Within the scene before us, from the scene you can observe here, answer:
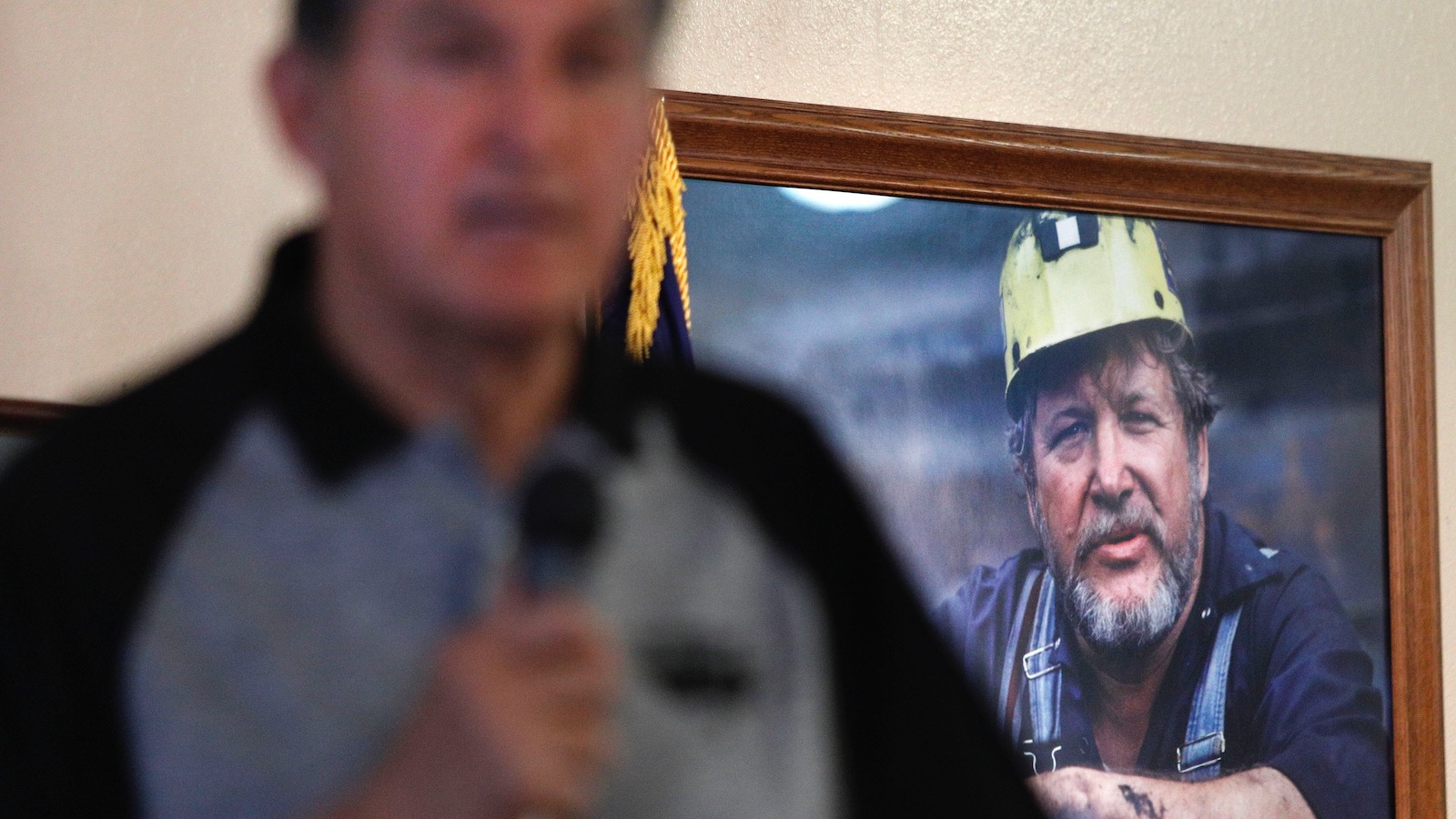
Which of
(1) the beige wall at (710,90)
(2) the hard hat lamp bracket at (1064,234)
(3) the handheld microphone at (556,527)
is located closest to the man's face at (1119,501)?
(2) the hard hat lamp bracket at (1064,234)

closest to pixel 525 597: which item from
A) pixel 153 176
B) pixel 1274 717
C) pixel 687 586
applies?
pixel 687 586

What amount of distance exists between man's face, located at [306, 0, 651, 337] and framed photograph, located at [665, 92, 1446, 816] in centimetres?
127

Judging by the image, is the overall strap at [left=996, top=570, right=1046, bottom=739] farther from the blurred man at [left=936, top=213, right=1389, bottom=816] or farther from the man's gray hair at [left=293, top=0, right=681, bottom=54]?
the man's gray hair at [left=293, top=0, right=681, bottom=54]

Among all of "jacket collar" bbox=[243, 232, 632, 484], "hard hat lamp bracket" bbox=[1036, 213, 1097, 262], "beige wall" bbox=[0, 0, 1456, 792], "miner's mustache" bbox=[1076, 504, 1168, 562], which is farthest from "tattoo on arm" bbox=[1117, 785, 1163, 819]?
"jacket collar" bbox=[243, 232, 632, 484]

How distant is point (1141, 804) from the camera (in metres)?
1.90

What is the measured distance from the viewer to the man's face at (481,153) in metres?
0.41

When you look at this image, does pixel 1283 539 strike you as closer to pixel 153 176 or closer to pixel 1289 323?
pixel 1289 323

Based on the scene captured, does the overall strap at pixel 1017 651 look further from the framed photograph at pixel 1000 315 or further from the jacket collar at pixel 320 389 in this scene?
the jacket collar at pixel 320 389

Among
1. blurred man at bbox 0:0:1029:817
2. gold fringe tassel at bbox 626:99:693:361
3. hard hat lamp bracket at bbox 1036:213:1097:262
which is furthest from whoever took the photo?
hard hat lamp bracket at bbox 1036:213:1097:262

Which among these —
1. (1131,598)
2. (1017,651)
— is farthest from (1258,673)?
(1017,651)

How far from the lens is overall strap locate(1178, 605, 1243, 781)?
1.92 metres

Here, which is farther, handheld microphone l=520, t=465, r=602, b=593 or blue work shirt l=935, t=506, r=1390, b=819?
blue work shirt l=935, t=506, r=1390, b=819

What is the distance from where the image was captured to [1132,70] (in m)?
2.02

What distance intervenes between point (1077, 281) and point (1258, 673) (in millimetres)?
558
